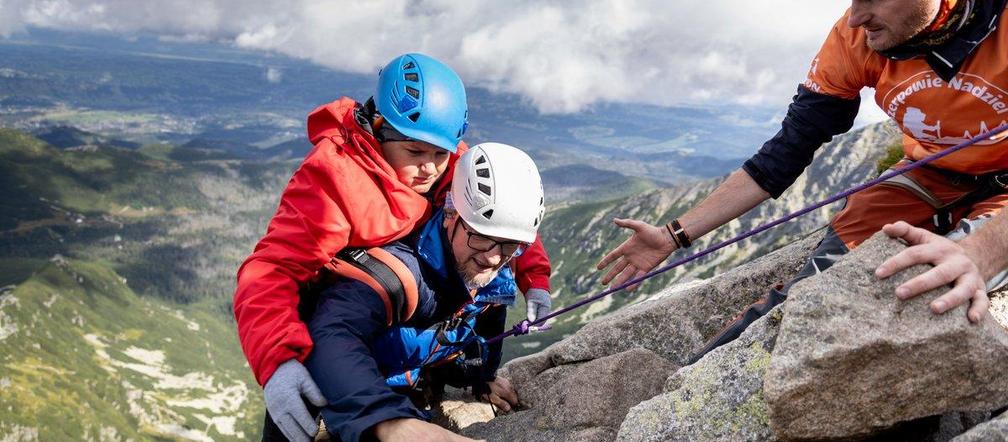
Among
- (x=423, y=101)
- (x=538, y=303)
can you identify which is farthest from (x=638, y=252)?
(x=423, y=101)

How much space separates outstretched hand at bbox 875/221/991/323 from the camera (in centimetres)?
485

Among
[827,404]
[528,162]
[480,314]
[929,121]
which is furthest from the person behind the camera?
[480,314]

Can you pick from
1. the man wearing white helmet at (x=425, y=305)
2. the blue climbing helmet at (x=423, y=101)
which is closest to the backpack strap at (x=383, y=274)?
the man wearing white helmet at (x=425, y=305)

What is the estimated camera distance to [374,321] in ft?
22.9

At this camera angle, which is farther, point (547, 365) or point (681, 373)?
point (547, 365)

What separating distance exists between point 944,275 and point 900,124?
3.94 metres

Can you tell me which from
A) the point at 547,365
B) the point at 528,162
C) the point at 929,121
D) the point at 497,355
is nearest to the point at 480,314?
the point at 497,355

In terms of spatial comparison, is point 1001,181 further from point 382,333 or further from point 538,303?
point 382,333

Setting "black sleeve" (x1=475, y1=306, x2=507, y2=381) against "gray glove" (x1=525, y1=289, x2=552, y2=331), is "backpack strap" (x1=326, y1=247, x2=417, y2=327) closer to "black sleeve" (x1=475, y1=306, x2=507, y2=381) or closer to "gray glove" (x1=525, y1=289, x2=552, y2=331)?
"black sleeve" (x1=475, y1=306, x2=507, y2=381)

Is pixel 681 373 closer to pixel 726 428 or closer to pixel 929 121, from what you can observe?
pixel 726 428

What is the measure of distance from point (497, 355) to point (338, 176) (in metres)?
4.41

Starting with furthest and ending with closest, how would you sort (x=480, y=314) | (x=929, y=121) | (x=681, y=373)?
1. (x=480, y=314)
2. (x=929, y=121)
3. (x=681, y=373)

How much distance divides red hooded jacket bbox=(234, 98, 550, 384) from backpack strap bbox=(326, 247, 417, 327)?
0.68 ft

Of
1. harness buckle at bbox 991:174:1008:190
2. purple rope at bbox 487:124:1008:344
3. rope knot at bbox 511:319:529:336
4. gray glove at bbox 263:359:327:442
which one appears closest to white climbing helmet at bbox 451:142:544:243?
purple rope at bbox 487:124:1008:344
